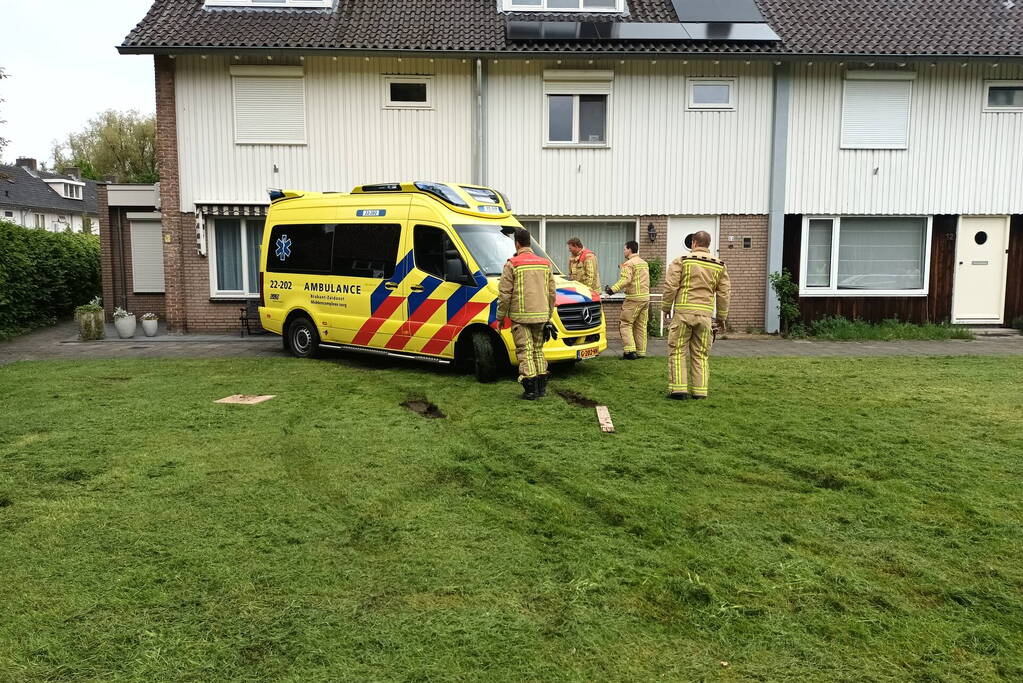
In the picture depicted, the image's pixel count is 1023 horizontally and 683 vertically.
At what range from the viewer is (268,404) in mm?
8766

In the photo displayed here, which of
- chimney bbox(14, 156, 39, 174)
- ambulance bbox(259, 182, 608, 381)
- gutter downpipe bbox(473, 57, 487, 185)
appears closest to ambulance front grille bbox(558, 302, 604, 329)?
ambulance bbox(259, 182, 608, 381)

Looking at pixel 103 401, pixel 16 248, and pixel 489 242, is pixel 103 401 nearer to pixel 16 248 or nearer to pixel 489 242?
pixel 489 242

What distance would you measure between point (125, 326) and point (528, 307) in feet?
33.8

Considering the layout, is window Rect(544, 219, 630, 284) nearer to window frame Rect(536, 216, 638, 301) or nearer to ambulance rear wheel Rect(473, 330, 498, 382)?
window frame Rect(536, 216, 638, 301)

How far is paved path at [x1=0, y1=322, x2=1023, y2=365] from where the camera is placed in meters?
13.1

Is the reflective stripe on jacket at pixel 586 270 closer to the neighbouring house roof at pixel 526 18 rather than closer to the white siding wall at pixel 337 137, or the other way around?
the white siding wall at pixel 337 137

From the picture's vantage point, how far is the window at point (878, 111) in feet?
51.4

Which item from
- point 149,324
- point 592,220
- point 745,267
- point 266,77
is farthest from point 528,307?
point 149,324

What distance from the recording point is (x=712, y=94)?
15.7 metres

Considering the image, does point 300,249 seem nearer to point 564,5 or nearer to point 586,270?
point 586,270

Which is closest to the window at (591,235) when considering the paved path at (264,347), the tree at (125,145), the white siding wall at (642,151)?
the white siding wall at (642,151)

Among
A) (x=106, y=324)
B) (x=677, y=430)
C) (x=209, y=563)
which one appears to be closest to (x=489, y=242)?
(x=677, y=430)

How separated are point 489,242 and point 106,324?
11.3 metres

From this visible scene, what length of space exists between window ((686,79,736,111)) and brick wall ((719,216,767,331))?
89.8 inches
